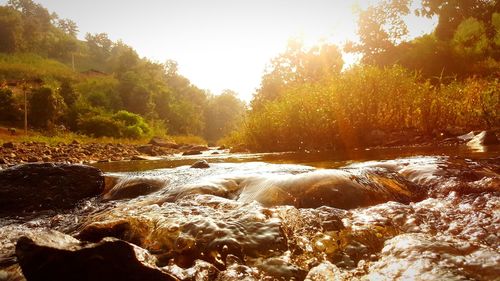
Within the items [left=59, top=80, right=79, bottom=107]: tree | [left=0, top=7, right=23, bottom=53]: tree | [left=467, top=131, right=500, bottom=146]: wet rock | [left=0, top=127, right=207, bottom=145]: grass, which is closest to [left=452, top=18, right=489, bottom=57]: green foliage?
[left=467, top=131, right=500, bottom=146]: wet rock

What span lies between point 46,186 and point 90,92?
34304 mm

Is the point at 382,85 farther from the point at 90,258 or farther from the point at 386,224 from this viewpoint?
the point at 90,258

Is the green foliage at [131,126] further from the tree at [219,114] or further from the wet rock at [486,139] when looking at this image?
the tree at [219,114]

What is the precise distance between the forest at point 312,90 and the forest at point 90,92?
0.13 m

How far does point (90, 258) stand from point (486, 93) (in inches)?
344

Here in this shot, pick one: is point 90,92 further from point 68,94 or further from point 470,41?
point 470,41

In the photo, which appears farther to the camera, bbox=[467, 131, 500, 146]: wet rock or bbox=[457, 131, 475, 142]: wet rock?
bbox=[457, 131, 475, 142]: wet rock

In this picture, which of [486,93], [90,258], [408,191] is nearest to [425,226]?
[408,191]

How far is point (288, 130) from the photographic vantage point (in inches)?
395

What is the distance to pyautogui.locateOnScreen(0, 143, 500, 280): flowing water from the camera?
1.61 metres

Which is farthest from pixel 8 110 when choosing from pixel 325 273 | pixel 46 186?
pixel 325 273

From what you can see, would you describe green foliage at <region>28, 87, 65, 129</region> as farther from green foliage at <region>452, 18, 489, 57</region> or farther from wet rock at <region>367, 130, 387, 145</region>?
green foliage at <region>452, 18, 489, 57</region>

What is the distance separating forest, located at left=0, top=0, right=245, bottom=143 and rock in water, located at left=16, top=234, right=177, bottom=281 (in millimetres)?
11430

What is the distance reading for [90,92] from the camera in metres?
34.3
